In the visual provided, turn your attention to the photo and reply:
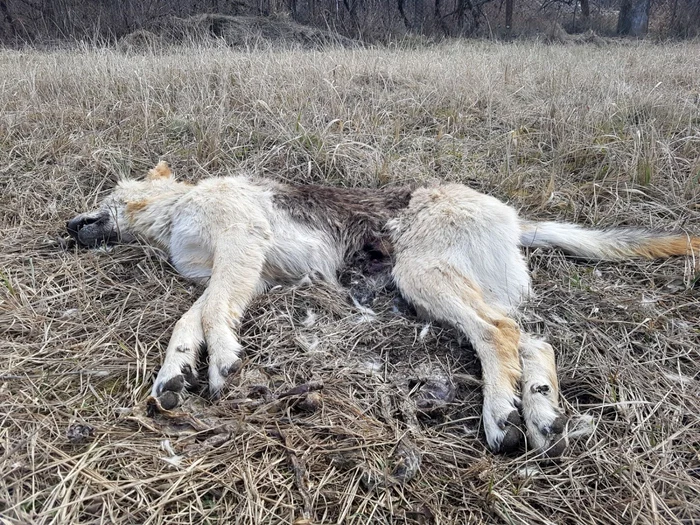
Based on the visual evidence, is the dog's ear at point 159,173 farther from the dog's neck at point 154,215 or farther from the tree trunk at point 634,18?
the tree trunk at point 634,18

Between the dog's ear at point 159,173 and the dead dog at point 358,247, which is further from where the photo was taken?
the dog's ear at point 159,173

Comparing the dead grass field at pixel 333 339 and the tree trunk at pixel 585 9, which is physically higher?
the tree trunk at pixel 585 9

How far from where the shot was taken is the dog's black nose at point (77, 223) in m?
3.77

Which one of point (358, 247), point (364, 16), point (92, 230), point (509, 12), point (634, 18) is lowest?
point (358, 247)

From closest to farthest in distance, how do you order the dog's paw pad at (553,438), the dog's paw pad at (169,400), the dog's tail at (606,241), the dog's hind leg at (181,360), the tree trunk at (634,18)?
the dog's paw pad at (553,438) < the dog's paw pad at (169,400) < the dog's hind leg at (181,360) < the dog's tail at (606,241) < the tree trunk at (634,18)

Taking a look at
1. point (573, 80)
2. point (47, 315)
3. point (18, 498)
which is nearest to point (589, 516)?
point (18, 498)

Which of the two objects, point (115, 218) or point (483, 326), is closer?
point (483, 326)

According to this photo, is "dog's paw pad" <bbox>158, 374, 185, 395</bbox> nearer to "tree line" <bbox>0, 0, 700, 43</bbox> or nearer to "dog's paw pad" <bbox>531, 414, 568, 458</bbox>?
"dog's paw pad" <bbox>531, 414, 568, 458</bbox>

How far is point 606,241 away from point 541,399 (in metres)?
1.71

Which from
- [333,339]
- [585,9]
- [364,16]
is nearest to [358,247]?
[333,339]

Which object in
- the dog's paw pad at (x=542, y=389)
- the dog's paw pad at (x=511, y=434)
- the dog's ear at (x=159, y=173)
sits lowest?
the dog's paw pad at (x=511, y=434)

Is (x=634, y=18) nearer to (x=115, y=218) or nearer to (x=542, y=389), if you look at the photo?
(x=542, y=389)

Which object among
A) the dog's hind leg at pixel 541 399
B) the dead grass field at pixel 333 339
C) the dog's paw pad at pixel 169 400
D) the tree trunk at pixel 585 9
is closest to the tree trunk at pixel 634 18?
the tree trunk at pixel 585 9

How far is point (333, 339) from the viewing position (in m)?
3.00
